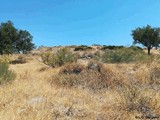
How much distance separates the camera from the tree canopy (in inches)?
1672

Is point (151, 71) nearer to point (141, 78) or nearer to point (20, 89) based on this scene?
point (141, 78)

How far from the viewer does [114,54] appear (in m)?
25.9

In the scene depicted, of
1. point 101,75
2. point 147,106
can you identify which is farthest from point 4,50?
point 147,106

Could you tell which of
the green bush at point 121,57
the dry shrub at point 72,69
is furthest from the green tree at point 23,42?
the dry shrub at point 72,69

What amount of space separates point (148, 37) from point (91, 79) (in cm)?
4598

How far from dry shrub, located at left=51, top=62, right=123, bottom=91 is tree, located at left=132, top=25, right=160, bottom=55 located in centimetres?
4314

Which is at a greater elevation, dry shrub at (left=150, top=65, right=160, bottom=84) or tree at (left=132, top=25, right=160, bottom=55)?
tree at (left=132, top=25, right=160, bottom=55)

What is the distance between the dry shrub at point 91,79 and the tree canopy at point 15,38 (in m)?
27.3

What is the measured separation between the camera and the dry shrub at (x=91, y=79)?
531 inches

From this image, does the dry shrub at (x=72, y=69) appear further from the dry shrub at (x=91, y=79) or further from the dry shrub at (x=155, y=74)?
the dry shrub at (x=155, y=74)

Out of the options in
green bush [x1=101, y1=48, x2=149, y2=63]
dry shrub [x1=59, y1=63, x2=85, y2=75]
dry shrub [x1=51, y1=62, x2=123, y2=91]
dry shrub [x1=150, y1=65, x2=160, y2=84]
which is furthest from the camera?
green bush [x1=101, y1=48, x2=149, y2=63]

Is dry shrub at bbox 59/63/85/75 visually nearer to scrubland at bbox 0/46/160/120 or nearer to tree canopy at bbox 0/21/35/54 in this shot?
scrubland at bbox 0/46/160/120

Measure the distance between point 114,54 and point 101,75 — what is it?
11164 mm

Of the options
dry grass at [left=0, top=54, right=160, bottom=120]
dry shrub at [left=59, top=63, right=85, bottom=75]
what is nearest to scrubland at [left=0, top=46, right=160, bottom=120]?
dry grass at [left=0, top=54, right=160, bottom=120]
